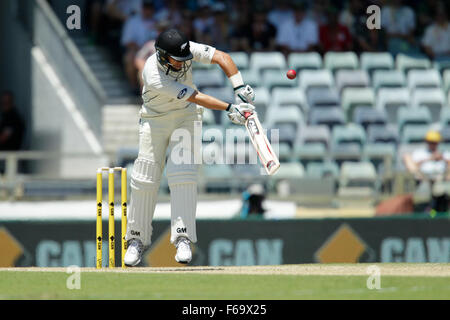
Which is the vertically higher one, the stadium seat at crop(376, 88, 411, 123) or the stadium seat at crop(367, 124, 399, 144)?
the stadium seat at crop(376, 88, 411, 123)

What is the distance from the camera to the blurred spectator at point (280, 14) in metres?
16.3

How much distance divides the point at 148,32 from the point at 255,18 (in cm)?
174

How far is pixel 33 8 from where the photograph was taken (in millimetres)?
15891

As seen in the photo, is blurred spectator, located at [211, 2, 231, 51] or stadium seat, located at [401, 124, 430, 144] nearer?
stadium seat, located at [401, 124, 430, 144]

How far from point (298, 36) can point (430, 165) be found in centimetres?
382

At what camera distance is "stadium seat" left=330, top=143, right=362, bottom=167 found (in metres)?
12.9

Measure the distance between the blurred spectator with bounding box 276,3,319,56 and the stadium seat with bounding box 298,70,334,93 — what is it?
2.63ft

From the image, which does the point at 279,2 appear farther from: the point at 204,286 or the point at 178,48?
the point at 204,286

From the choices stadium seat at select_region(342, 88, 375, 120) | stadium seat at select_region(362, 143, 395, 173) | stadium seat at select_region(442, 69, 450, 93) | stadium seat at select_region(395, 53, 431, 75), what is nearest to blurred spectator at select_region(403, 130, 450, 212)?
stadium seat at select_region(362, 143, 395, 173)

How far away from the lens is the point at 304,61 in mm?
15711

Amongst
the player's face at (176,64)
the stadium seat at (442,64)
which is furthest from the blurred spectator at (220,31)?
the player's face at (176,64)

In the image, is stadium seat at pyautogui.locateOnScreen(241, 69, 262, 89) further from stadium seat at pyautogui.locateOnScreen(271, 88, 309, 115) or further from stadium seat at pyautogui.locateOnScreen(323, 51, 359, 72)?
stadium seat at pyautogui.locateOnScreen(323, 51, 359, 72)

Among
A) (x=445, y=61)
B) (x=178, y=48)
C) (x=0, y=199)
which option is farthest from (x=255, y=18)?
(x=178, y=48)

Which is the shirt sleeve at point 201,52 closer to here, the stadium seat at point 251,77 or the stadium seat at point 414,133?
the stadium seat at point 251,77
